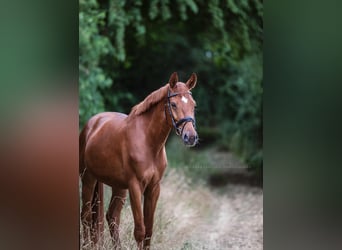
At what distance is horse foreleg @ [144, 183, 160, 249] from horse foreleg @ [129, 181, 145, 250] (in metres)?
0.04

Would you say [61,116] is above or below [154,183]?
above

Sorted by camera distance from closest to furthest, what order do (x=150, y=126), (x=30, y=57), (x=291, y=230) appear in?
(x=30, y=57) < (x=291, y=230) < (x=150, y=126)

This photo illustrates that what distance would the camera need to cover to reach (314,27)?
3227 millimetres

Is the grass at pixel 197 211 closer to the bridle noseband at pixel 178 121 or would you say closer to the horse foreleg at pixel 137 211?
the horse foreleg at pixel 137 211

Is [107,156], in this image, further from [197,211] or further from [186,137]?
[197,211]

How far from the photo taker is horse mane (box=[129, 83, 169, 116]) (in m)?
3.61

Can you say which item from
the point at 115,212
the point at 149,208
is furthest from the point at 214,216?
the point at 115,212

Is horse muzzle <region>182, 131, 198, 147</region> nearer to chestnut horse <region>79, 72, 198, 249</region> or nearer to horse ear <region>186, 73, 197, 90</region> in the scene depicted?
chestnut horse <region>79, 72, 198, 249</region>

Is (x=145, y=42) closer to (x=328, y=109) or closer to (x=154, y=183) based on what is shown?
(x=154, y=183)

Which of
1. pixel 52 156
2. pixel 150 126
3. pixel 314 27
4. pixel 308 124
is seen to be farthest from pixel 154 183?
pixel 314 27

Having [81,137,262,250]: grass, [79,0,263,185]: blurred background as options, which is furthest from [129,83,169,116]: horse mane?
[81,137,262,250]: grass

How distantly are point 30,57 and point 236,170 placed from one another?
6.18ft

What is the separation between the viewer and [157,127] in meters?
3.61

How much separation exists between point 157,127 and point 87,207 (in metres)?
0.76
